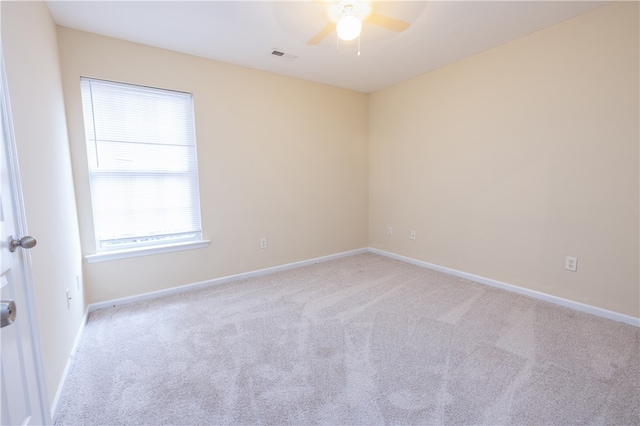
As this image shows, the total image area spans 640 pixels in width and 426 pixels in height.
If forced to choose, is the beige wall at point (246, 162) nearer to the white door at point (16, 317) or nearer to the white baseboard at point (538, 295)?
the white baseboard at point (538, 295)

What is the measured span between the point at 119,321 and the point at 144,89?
6.92 feet

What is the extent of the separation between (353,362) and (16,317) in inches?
64.5

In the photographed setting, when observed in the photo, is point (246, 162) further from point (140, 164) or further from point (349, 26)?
point (349, 26)

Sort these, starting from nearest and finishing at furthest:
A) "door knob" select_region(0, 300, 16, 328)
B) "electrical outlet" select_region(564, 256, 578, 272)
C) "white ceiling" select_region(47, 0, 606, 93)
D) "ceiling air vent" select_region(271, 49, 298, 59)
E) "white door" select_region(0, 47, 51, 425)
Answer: "door knob" select_region(0, 300, 16, 328)
"white door" select_region(0, 47, 51, 425)
"white ceiling" select_region(47, 0, 606, 93)
"electrical outlet" select_region(564, 256, 578, 272)
"ceiling air vent" select_region(271, 49, 298, 59)

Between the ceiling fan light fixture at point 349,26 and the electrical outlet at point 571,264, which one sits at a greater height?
the ceiling fan light fixture at point 349,26

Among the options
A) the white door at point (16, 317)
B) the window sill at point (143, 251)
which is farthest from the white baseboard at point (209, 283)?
the white door at point (16, 317)

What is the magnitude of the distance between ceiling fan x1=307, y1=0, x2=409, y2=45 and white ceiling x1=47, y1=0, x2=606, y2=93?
0.35 ft

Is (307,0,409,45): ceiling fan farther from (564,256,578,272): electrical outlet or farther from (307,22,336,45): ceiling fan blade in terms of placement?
(564,256,578,272): electrical outlet

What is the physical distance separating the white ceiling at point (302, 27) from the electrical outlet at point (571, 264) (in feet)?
6.60

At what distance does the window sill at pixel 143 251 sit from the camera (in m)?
2.53

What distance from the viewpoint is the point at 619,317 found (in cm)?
223

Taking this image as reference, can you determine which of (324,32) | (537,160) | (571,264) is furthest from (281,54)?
(571,264)

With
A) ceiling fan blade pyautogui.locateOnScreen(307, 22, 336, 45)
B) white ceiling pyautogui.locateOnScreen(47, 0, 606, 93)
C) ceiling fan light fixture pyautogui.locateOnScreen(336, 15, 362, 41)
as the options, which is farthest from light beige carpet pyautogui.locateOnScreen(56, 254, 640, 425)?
white ceiling pyautogui.locateOnScreen(47, 0, 606, 93)

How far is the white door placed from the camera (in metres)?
0.97
